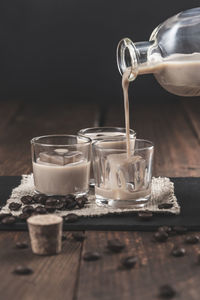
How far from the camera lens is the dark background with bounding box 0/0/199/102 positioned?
4551 millimetres

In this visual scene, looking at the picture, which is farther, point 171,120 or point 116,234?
point 171,120

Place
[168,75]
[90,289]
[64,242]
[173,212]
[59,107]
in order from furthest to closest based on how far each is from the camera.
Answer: [59,107] → [168,75] → [173,212] → [64,242] → [90,289]

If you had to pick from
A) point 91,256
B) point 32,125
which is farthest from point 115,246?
point 32,125

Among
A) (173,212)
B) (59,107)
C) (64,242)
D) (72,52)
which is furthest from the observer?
(72,52)

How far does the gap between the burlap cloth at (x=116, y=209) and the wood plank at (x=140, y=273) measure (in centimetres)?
18

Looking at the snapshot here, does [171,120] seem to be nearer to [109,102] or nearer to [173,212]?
[109,102]

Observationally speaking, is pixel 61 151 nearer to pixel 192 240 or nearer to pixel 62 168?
pixel 62 168

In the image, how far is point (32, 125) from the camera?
12.0 feet

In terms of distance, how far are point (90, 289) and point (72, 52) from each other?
3.44 metres

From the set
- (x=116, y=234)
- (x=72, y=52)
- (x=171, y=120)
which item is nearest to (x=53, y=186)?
(x=116, y=234)

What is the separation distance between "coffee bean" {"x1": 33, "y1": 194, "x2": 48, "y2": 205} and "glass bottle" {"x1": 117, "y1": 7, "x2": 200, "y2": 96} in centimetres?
48

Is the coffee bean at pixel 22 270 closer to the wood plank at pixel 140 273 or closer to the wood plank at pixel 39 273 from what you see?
the wood plank at pixel 39 273

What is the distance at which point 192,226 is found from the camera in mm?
1812

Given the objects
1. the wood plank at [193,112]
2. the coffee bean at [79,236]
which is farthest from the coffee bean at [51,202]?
the wood plank at [193,112]
